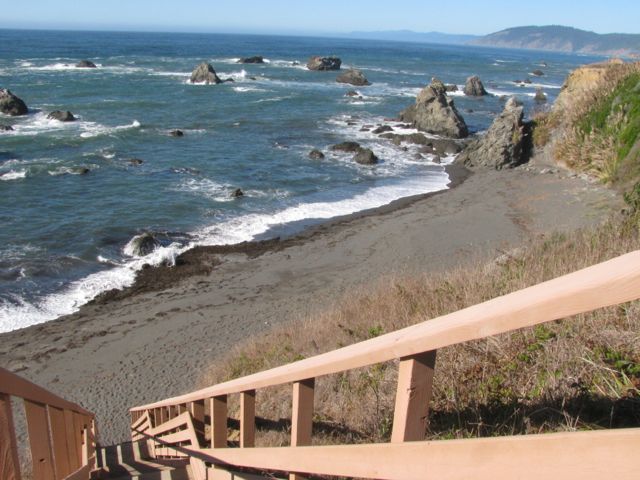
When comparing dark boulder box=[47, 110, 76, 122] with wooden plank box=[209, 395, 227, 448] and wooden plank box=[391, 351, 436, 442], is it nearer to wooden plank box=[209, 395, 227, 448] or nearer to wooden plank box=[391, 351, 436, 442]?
wooden plank box=[209, 395, 227, 448]

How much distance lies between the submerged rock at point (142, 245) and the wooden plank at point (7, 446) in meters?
18.5

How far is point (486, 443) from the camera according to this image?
1325 millimetres

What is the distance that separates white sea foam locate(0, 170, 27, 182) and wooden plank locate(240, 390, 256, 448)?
90.6 feet

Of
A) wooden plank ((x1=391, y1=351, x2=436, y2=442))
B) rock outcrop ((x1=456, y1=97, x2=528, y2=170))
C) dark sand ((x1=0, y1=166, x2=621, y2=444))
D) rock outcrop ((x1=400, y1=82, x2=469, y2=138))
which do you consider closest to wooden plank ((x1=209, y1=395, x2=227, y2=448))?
wooden plank ((x1=391, y1=351, x2=436, y2=442))

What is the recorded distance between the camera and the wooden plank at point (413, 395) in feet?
5.71

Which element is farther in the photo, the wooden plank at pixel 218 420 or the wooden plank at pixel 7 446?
the wooden plank at pixel 218 420

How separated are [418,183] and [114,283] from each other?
1688 cm

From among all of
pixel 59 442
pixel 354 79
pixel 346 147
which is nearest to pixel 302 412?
pixel 59 442

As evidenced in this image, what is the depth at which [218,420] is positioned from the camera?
11.8 feet

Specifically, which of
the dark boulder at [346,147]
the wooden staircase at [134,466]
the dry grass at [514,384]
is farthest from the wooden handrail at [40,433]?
the dark boulder at [346,147]

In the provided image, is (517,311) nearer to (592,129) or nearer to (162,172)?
(592,129)

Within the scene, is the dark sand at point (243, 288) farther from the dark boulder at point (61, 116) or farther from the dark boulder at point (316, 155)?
the dark boulder at point (61, 116)

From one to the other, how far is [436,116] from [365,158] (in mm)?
11251

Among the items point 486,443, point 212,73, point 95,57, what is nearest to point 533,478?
point 486,443
